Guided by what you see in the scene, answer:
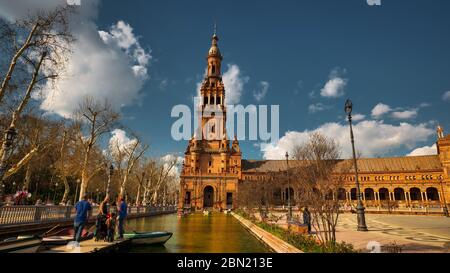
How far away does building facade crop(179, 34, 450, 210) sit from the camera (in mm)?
63531

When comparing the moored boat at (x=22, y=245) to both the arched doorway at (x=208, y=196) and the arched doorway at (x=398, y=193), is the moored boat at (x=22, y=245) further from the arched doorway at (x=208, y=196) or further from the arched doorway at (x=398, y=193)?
the arched doorway at (x=398, y=193)

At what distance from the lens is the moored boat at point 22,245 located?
24.4ft

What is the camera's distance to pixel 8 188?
1844 inches

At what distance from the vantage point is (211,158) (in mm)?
68688

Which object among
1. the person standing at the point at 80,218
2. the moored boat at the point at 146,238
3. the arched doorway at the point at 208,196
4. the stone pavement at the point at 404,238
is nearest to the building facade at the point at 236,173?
the arched doorway at the point at 208,196

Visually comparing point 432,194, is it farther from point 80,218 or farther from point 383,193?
point 80,218

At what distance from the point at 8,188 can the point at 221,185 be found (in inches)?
1732

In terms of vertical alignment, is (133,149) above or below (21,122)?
below

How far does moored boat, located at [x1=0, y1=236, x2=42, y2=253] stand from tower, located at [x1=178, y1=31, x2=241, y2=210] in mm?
49463

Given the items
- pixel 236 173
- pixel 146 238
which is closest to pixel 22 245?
pixel 146 238

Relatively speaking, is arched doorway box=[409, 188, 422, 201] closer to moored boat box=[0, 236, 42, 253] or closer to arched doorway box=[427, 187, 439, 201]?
arched doorway box=[427, 187, 439, 201]
